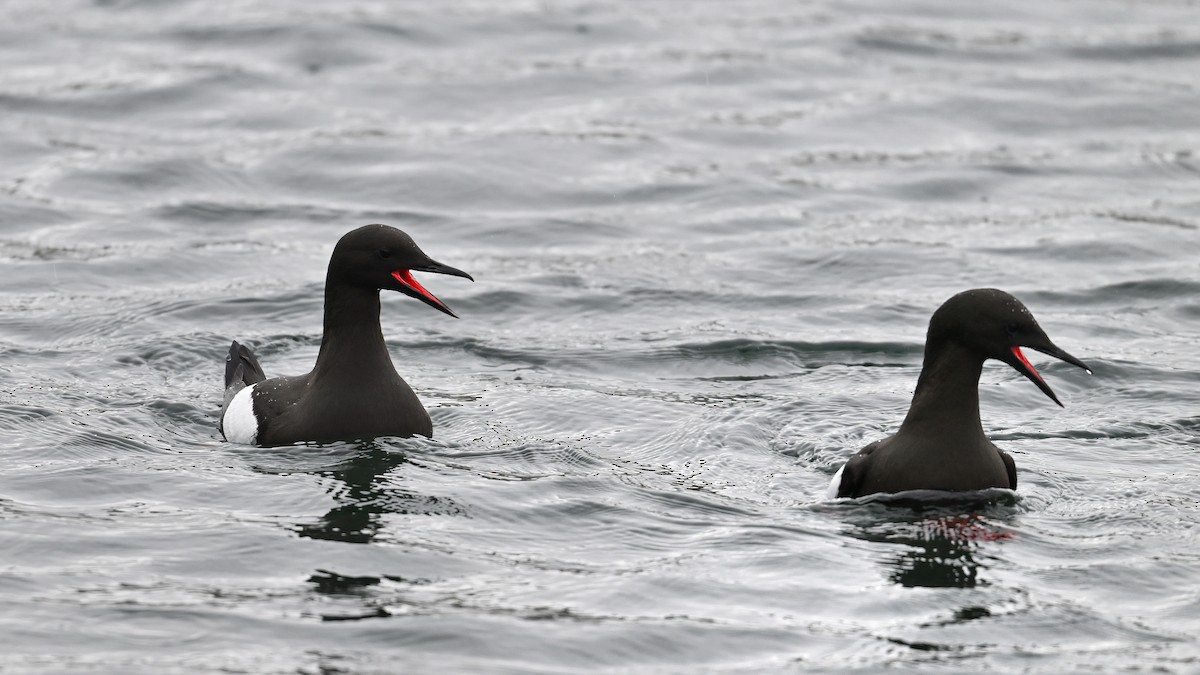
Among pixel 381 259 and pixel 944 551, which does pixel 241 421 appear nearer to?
pixel 381 259

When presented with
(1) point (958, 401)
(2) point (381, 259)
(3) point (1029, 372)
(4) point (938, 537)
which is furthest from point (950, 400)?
(2) point (381, 259)

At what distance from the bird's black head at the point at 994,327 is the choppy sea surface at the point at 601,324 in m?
0.85

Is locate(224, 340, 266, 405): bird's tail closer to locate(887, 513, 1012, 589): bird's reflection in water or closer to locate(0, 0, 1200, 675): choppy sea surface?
locate(0, 0, 1200, 675): choppy sea surface

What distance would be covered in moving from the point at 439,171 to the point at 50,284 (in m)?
4.99

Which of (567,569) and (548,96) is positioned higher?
(548,96)

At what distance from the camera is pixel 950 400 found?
935 centimetres

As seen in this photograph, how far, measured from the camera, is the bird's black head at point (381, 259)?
10.5 m

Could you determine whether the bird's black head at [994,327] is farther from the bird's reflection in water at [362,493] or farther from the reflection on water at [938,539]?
the bird's reflection in water at [362,493]

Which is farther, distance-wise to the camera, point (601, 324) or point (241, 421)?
point (601, 324)

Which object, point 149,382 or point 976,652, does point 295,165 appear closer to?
point 149,382

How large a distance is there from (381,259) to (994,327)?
3.67 meters

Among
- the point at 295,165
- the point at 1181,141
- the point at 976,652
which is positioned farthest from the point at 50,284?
the point at 1181,141

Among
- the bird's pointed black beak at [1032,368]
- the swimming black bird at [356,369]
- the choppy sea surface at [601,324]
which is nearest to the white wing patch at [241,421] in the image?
the swimming black bird at [356,369]

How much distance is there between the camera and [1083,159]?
19.4 meters
